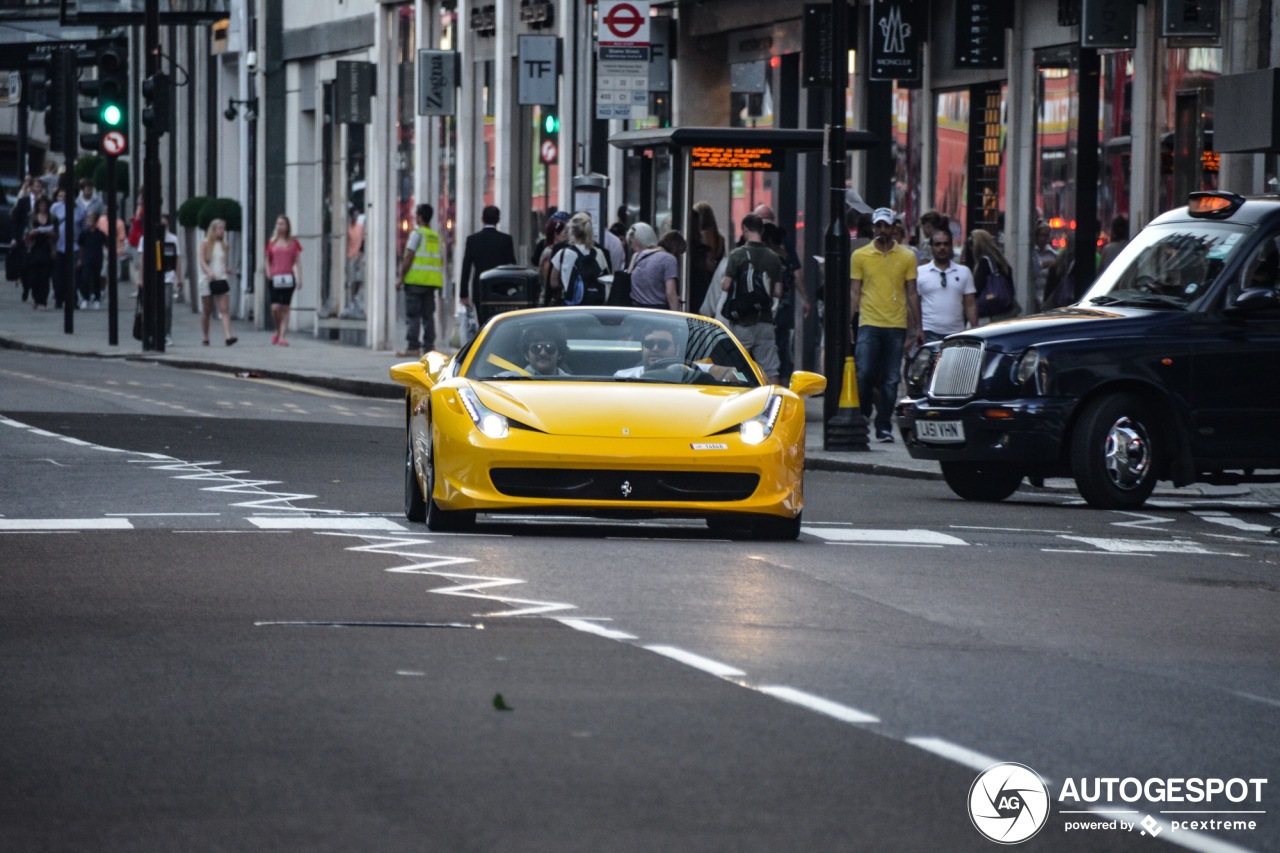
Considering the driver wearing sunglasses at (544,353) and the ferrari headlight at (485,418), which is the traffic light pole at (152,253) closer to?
the driver wearing sunglasses at (544,353)

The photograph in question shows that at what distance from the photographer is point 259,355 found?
36219 mm

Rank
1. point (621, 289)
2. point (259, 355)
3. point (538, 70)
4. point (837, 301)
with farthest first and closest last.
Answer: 1. point (259, 355)
2. point (538, 70)
3. point (621, 289)
4. point (837, 301)

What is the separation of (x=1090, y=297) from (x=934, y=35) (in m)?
11.1

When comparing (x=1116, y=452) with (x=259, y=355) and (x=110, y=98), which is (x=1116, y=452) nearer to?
(x=259, y=355)

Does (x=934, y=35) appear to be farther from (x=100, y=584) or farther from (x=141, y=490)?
(x=100, y=584)

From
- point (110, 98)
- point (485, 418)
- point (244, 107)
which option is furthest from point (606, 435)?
point (244, 107)

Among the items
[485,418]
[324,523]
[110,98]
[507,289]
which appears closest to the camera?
[485,418]

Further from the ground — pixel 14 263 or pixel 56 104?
pixel 56 104

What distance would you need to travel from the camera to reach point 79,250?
4828cm

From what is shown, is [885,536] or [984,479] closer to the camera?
[885,536]

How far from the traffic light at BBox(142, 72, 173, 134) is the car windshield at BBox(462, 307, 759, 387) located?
889 inches

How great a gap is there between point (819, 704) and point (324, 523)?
6384 mm

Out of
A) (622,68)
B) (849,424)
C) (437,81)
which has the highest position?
(437,81)

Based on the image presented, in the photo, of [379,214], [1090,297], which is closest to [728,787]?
[1090,297]
